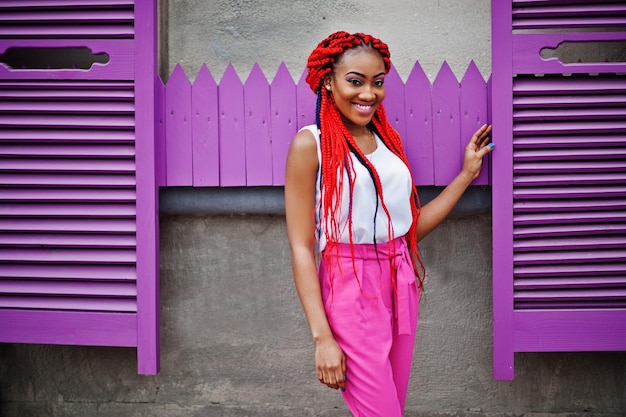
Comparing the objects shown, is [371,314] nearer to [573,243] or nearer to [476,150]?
[476,150]

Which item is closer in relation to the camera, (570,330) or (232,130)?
(570,330)

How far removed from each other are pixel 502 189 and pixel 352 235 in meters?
0.96

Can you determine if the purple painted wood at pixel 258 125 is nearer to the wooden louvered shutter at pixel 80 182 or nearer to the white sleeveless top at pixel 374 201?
the wooden louvered shutter at pixel 80 182

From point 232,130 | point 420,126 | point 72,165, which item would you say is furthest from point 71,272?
point 420,126

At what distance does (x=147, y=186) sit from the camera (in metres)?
2.97

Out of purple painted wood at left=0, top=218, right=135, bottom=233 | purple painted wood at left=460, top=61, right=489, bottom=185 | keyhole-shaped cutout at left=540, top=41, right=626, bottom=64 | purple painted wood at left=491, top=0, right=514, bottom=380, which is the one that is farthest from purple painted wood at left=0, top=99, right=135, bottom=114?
keyhole-shaped cutout at left=540, top=41, right=626, bottom=64

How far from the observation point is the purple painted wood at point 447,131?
3004 mm

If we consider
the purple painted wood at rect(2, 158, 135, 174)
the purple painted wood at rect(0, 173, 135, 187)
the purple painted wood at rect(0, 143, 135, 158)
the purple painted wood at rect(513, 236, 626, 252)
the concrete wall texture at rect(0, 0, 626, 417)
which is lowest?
the concrete wall texture at rect(0, 0, 626, 417)

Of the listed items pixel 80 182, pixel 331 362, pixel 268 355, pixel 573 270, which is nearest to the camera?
pixel 331 362

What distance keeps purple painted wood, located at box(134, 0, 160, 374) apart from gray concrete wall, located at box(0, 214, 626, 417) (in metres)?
0.28

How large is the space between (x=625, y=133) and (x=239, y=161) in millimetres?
1833

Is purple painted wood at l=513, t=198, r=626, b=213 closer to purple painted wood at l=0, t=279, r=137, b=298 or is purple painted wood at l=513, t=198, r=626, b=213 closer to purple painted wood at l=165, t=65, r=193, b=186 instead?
purple painted wood at l=165, t=65, r=193, b=186

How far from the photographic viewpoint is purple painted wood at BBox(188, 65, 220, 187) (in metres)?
3.05

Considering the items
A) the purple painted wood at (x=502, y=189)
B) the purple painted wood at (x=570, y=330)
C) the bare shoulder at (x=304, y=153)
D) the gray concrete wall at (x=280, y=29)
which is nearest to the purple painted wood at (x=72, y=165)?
the gray concrete wall at (x=280, y=29)
